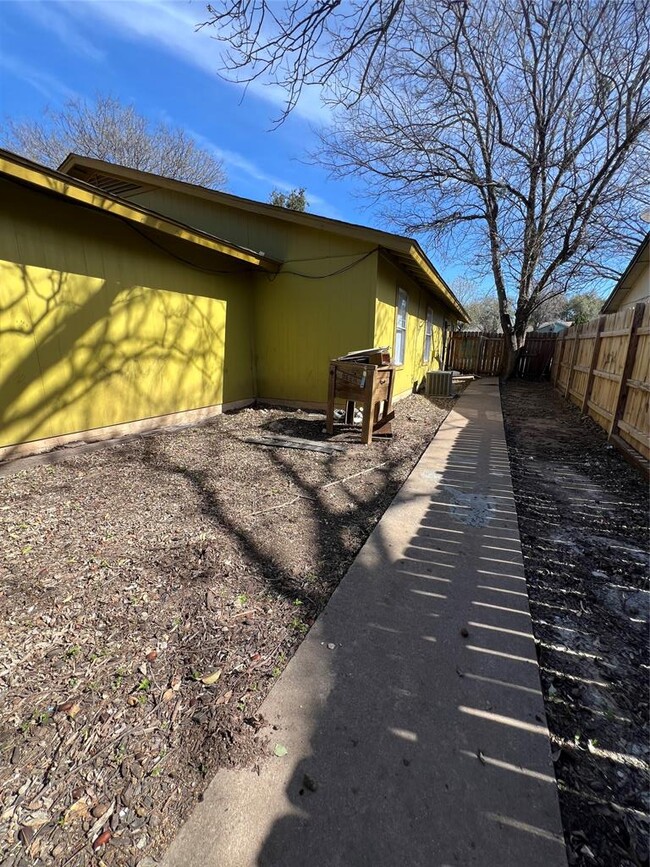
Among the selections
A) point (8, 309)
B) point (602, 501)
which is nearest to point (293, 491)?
point (602, 501)

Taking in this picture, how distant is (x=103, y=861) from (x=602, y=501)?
172 inches

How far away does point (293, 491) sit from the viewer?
150 inches

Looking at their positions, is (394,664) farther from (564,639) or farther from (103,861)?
(103,861)

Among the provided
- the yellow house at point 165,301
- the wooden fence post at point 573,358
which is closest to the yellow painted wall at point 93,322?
the yellow house at point 165,301

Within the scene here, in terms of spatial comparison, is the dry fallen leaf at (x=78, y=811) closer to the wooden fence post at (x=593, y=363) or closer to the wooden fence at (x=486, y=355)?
the wooden fence post at (x=593, y=363)

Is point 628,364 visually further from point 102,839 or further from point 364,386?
point 102,839

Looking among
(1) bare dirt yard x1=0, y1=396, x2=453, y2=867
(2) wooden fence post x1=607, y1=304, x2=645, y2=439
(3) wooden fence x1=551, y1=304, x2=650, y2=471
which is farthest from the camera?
(2) wooden fence post x1=607, y1=304, x2=645, y2=439

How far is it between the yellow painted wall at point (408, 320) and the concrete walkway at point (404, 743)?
5.73m

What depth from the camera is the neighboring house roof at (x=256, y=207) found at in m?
6.39

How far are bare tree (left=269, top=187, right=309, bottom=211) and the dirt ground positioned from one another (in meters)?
15.9

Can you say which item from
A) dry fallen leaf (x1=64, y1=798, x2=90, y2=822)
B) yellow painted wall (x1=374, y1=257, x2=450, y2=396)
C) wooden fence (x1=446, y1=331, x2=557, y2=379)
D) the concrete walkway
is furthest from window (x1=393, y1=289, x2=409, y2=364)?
wooden fence (x1=446, y1=331, x2=557, y2=379)

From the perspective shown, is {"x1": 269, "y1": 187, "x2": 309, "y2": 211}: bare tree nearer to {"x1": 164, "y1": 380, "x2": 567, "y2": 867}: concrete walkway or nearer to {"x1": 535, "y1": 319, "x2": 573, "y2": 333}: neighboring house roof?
{"x1": 164, "y1": 380, "x2": 567, "y2": 867}: concrete walkway

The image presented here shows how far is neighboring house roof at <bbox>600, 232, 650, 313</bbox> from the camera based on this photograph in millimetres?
9698

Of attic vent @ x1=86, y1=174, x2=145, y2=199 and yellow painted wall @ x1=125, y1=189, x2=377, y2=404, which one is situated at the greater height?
attic vent @ x1=86, y1=174, x2=145, y2=199
